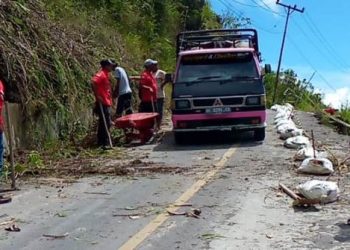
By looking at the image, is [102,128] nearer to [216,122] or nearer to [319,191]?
[216,122]

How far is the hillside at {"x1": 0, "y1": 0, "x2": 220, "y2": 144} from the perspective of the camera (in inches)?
581

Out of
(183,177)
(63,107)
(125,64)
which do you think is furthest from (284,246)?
(125,64)

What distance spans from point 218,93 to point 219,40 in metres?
2.69

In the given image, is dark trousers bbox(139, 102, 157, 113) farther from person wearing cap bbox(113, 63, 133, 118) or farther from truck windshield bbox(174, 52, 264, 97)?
truck windshield bbox(174, 52, 264, 97)

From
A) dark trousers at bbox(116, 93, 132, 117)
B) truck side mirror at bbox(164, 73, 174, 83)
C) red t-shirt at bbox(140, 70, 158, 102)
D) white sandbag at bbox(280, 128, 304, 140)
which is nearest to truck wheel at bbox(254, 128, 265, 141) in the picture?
white sandbag at bbox(280, 128, 304, 140)

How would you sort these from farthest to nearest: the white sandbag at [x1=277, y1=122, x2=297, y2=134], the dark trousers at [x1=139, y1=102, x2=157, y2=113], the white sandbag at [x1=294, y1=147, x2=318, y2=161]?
the dark trousers at [x1=139, y1=102, x2=157, y2=113] → the white sandbag at [x1=277, y1=122, x2=297, y2=134] → the white sandbag at [x1=294, y1=147, x2=318, y2=161]

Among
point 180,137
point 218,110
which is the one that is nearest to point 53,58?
point 180,137

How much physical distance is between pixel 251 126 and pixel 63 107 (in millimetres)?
4087

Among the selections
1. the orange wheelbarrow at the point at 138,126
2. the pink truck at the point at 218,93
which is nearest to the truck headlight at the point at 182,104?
the pink truck at the point at 218,93

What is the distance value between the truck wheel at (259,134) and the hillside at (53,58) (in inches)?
160

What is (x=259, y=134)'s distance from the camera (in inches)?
641

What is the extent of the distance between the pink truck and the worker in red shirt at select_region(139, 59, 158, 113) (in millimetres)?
1387

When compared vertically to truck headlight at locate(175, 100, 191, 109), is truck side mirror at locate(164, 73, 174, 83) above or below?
above

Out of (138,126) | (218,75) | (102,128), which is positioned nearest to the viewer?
(102,128)
